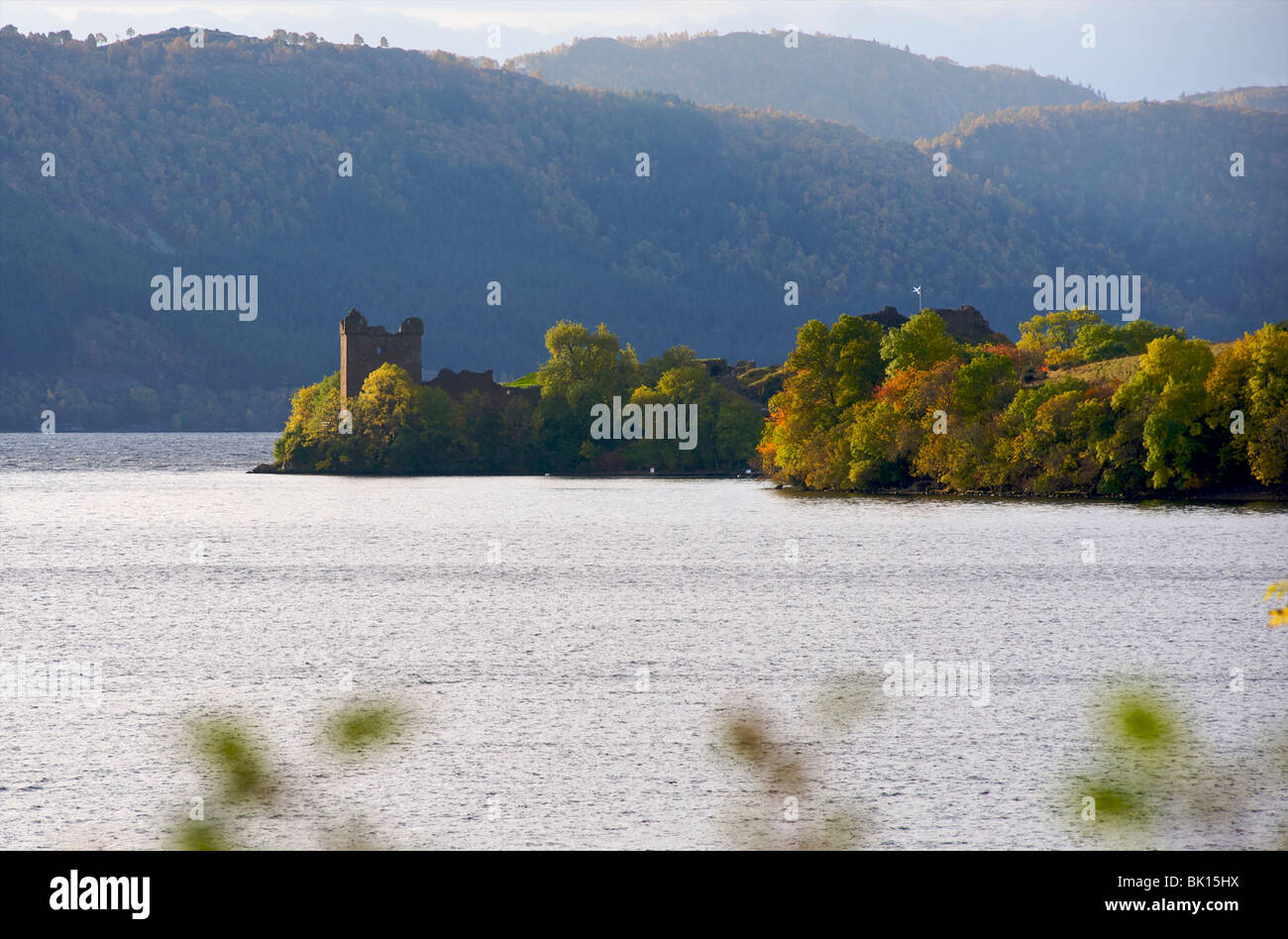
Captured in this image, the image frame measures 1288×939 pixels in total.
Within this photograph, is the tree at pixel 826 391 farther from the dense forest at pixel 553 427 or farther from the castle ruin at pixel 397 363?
the castle ruin at pixel 397 363

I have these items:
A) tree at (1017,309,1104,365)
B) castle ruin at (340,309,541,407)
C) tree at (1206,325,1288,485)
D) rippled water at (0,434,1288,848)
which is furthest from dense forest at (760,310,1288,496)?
castle ruin at (340,309,541,407)

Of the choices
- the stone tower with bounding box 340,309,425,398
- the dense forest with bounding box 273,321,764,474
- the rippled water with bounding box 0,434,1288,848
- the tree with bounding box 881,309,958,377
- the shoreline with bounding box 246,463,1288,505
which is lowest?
the rippled water with bounding box 0,434,1288,848

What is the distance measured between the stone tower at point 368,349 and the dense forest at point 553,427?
6.53m

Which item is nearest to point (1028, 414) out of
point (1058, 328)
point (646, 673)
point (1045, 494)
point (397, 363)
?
point (1045, 494)

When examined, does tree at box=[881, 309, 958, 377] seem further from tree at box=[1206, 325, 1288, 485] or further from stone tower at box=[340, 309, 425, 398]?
stone tower at box=[340, 309, 425, 398]

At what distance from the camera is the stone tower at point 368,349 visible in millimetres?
182625

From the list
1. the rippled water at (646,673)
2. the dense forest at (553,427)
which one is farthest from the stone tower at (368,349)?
the rippled water at (646,673)

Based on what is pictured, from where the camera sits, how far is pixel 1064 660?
40.1 meters

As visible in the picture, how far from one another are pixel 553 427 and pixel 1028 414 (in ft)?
245

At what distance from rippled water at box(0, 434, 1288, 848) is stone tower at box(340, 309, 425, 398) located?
95719mm

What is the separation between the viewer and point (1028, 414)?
106 meters

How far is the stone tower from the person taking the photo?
182625 mm
